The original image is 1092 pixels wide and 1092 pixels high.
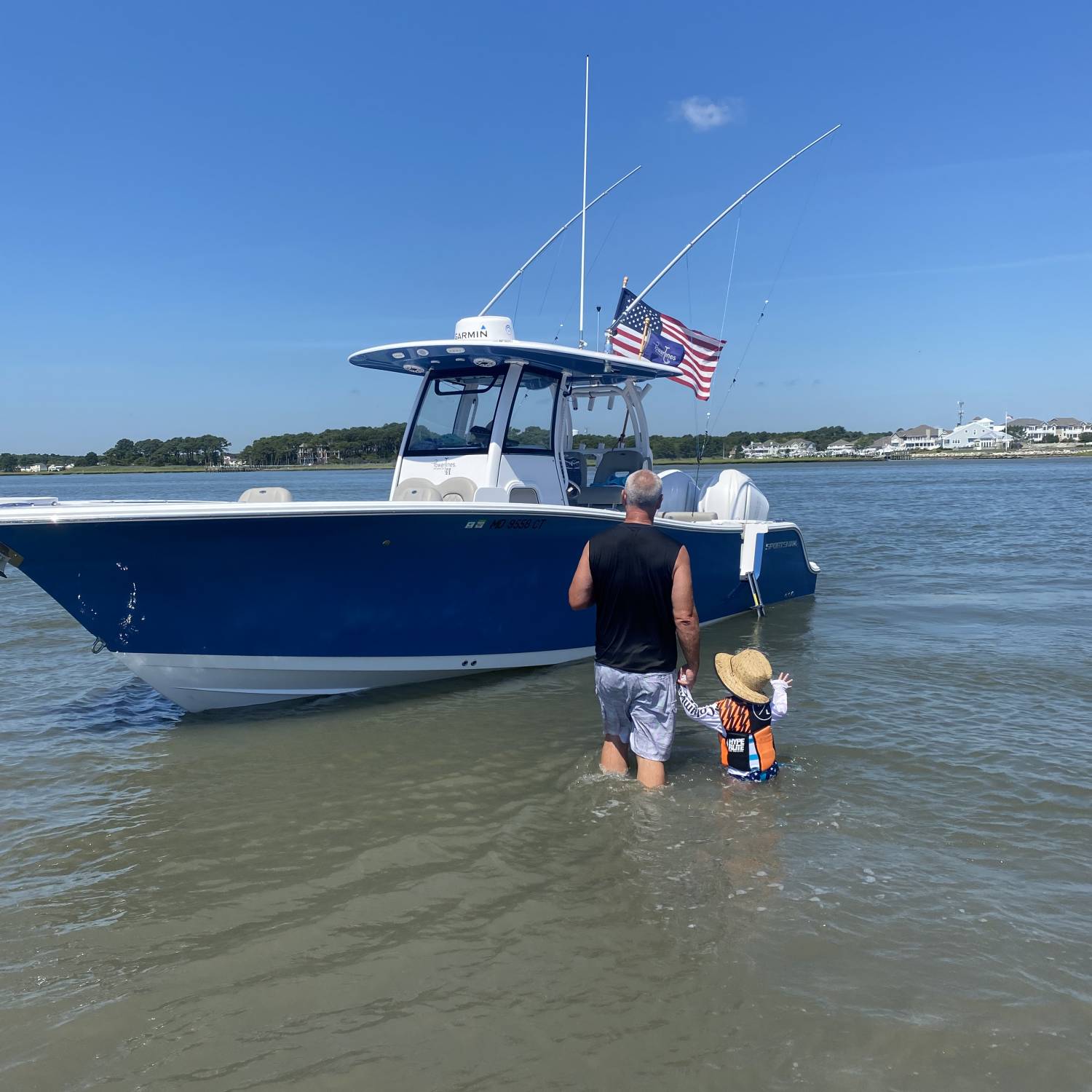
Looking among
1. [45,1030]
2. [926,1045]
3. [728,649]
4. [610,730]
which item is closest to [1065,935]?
[926,1045]

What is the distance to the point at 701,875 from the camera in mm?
4285

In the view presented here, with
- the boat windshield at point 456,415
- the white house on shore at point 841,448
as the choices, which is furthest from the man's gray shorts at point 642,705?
the white house on shore at point 841,448

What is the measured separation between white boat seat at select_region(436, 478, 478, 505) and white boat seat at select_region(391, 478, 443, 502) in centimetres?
7

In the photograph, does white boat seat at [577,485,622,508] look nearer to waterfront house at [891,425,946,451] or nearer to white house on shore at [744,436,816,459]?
white house on shore at [744,436,816,459]

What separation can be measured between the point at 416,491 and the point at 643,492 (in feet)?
12.4

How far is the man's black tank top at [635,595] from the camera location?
497 centimetres

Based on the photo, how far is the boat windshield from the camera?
28.2ft

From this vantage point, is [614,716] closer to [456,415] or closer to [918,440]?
[456,415]

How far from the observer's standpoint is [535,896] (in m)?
4.12

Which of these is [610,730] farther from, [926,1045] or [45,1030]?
[45,1030]

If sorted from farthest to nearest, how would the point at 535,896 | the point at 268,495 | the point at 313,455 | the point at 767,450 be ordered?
the point at 767,450
the point at 313,455
the point at 268,495
the point at 535,896

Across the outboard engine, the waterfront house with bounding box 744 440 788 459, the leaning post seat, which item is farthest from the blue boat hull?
the waterfront house with bounding box 744 440 788 459

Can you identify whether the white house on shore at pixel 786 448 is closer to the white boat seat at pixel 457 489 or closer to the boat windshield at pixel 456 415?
the boat windshield at pixel 456 415

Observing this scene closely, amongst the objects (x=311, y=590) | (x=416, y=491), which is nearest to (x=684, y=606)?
(x=311, y=590)
